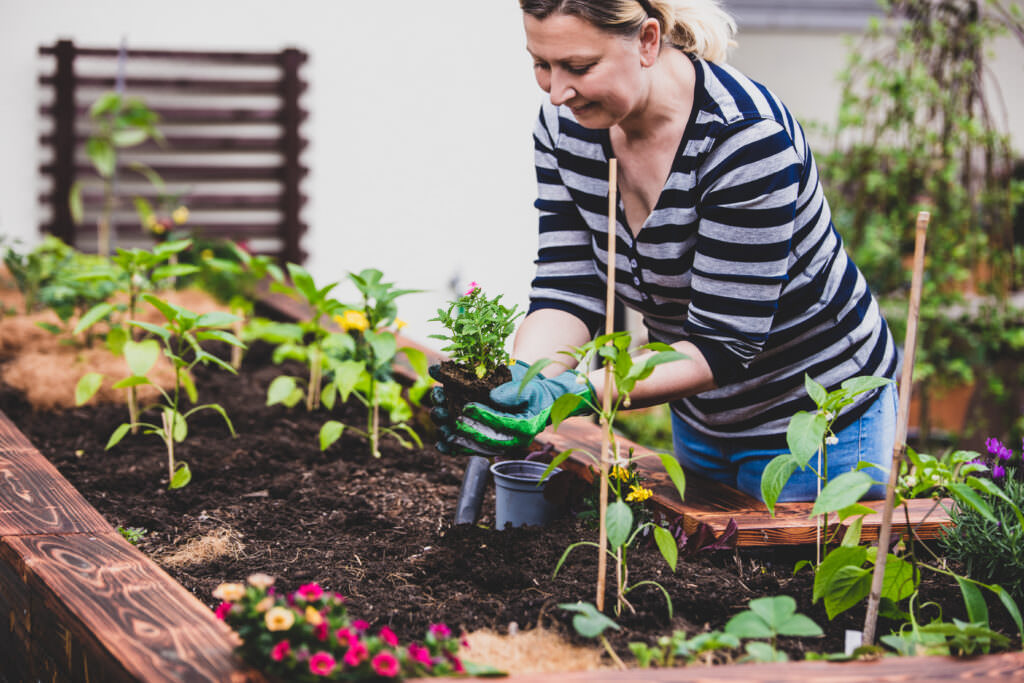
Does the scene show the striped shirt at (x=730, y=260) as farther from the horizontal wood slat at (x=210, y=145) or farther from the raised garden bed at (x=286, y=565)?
the horizontal wood slat at (x=210, y=145)

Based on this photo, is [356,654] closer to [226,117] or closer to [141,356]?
[141,356]

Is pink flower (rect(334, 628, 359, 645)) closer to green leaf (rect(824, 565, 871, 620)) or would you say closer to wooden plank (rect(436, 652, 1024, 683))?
wooden plank (rect(436, 652, 1024, 683))

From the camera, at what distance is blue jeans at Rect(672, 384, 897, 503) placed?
1733 millimetres

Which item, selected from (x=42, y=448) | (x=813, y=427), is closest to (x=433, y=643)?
(x=813, y=427)

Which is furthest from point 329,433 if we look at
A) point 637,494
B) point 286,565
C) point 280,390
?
point 637,494

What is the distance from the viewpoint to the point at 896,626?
1340mm

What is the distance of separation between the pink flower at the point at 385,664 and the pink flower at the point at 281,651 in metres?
0.09

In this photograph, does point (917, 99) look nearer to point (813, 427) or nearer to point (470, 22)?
point (470, 22)

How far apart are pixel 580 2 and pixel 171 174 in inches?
203

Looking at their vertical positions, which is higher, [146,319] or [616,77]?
[616,77]

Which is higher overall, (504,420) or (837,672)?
(504,420)

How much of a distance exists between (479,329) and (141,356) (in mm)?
1043

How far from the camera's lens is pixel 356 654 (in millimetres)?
964

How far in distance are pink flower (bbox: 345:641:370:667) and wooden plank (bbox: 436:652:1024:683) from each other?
0.06m
